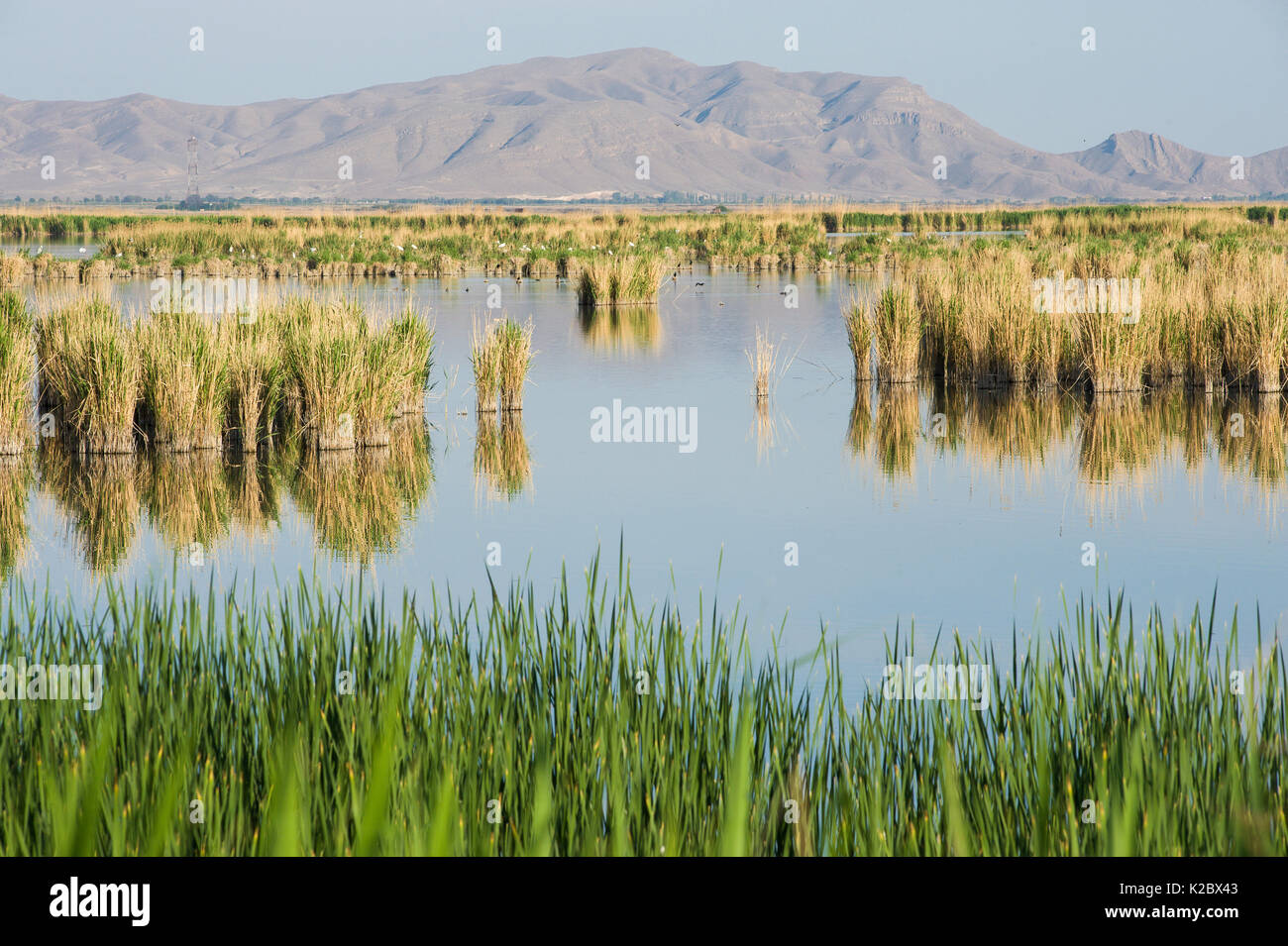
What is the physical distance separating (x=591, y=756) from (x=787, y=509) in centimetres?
599

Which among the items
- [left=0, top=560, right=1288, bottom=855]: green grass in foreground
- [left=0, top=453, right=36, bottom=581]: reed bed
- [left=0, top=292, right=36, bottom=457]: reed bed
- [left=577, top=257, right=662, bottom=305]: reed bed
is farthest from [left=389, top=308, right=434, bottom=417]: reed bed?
[left=577, top=257, right=662, bottom=305]: reed bed

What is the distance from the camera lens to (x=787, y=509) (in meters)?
9.76

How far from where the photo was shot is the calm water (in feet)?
24.8

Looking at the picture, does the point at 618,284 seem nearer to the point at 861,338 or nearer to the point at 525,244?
the point at 861,338

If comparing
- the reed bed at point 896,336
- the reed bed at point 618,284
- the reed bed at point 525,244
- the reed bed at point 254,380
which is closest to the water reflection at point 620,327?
the reed bed at point 618,284

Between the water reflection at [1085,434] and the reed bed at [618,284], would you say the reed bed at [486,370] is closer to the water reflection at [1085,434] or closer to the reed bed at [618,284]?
the water reflection at [1085,434]

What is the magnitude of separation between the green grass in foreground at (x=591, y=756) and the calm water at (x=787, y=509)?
3.88 ft

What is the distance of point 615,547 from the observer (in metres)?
8.54

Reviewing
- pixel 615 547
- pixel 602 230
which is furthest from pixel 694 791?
pixel 602 230

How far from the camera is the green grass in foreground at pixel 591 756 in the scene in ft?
11.1

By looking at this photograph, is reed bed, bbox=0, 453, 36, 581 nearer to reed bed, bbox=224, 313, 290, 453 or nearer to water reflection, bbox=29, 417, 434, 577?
water reflection, bbox=29, 417, 434, 577

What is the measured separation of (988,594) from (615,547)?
2.25m

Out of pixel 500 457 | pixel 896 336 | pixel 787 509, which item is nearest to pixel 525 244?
pixel 896 336
